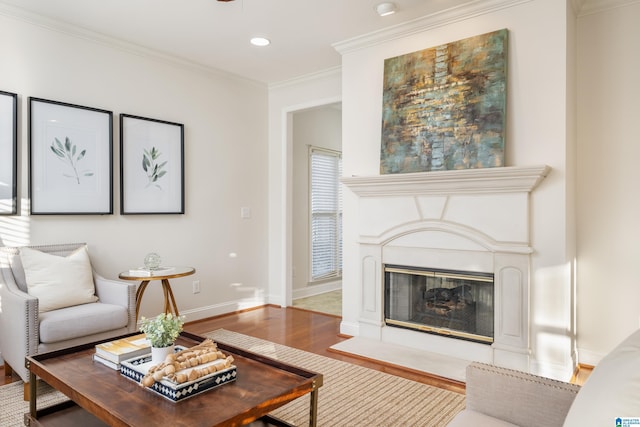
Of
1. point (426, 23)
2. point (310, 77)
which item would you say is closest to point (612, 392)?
point (426, 23)

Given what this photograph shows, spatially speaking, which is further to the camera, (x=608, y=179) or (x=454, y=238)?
(x=454, y=238)

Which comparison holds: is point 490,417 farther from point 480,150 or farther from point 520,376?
point 480,150

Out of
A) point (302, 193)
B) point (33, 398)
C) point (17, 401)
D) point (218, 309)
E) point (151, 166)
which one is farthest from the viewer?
point (302, 193)

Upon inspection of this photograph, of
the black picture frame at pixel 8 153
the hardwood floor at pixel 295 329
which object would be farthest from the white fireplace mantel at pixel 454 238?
the black picture frame at pixel 8 153

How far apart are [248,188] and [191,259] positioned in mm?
1078

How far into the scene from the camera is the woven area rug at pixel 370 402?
2.29 meters

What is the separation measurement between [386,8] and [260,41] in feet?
3.99

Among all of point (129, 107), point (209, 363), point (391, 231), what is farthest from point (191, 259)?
point (209, 363)

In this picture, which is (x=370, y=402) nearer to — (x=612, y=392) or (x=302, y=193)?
(x=612, y=392)

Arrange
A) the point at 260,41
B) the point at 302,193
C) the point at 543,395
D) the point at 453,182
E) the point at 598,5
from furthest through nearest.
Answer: the point at 302,193
the point at 260,41
the point at 453,182
the point at 598,5
the point at 543,395

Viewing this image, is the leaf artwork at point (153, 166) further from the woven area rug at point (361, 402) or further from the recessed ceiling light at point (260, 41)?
the woven area rug at point (361, 402)

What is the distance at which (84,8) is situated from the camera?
10.4 feet

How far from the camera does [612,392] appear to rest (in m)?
0.85

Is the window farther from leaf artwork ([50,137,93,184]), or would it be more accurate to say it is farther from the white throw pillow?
the white throw pillow
